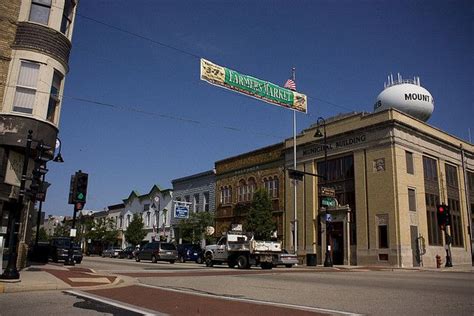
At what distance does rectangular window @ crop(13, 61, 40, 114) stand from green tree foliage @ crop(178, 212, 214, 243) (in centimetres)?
3703

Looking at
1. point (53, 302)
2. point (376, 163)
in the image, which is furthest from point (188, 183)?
point (53, 302)

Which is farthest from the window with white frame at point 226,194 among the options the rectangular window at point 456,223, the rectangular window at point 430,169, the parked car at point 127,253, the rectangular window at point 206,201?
the rectangular window at point 456,223

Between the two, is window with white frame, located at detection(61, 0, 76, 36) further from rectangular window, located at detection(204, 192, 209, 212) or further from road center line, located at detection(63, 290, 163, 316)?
rectangular window, located at detection(204, 192, 209, 212)

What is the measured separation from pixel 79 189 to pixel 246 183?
95.8ft

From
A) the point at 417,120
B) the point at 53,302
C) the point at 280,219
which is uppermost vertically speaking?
the point at 417,120

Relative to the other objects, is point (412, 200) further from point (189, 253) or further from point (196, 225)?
point (196, 225)

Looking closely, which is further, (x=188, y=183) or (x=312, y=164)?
(x=188, y=183)

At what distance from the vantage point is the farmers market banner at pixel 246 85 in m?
19.6

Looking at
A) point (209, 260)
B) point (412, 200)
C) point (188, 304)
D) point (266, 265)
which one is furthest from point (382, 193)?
point (188, 304)

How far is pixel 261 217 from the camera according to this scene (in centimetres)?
4272

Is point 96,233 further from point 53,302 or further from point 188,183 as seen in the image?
point 53,302

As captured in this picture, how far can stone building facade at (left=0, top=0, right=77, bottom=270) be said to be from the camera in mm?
15750

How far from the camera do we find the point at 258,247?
2711cm

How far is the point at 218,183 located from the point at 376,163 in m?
22.5
